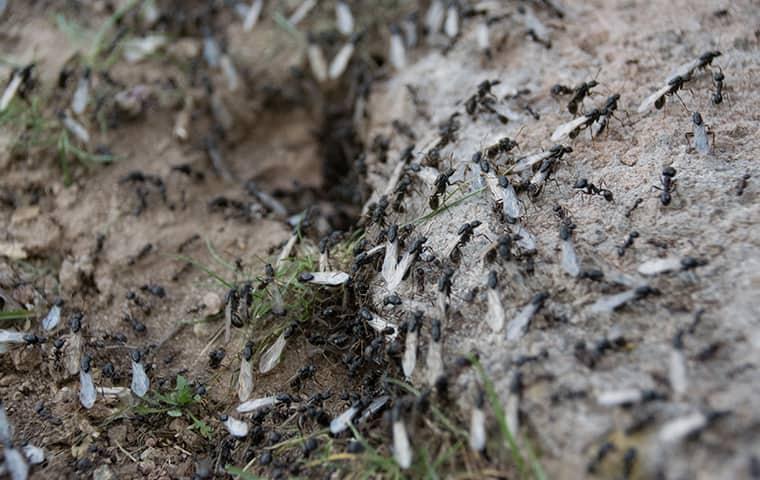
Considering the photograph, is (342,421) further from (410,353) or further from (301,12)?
(301,12)

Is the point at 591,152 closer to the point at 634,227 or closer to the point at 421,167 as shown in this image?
the point at 634,227

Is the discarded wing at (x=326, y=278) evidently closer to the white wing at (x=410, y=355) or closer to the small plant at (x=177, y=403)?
the white wing at (x=410, y=355)

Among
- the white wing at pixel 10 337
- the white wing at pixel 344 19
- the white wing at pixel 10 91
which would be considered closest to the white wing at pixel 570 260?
the white wing at pixel 10 337

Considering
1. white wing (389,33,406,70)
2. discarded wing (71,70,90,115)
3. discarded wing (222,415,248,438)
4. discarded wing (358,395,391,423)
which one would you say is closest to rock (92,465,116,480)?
discarded wing (222,415,248,438)

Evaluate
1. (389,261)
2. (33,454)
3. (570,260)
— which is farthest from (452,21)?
(33,454)

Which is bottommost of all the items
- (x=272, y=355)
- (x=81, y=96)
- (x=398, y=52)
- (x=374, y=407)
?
(x=374, y=407)

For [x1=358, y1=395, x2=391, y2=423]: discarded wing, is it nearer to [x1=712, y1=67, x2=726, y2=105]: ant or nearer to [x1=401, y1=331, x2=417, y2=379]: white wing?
[x1=401, y1=331, x2=417, y2=379]: white wing
